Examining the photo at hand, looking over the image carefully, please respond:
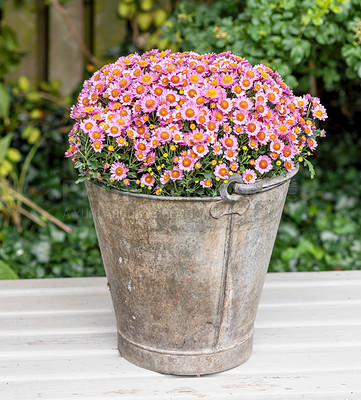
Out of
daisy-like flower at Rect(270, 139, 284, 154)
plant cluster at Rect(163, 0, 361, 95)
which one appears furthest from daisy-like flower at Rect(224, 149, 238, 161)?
plant cluster at Rect(163, 0, 361, 95)

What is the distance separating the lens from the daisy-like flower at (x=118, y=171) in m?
1.52

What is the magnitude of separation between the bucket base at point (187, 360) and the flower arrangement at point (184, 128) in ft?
1.41

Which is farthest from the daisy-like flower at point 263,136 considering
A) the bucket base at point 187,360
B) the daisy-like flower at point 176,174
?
the bucket base at point 187,360

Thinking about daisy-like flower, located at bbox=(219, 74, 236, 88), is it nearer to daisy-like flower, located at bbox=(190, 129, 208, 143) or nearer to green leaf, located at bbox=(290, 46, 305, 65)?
daisy-like flower, located at bbox=(190, 129, 208, 143)

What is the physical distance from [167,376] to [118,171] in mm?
557

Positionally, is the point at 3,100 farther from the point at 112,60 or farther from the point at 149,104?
the point at 149,104

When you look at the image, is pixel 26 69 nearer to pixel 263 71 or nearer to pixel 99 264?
pixel 99 264

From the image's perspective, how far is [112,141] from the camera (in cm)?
155

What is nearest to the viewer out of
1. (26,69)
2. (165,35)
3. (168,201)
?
(168,201)

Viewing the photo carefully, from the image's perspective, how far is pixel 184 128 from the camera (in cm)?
153

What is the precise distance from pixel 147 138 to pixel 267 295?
829 mm

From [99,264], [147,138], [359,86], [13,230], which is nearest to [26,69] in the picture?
[13,230]

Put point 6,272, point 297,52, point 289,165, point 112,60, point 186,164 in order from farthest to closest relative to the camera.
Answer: point 112,60, point 6,272, point 297,52, point 289,165, point 186,164

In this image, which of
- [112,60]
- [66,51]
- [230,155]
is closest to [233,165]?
[230,155]
